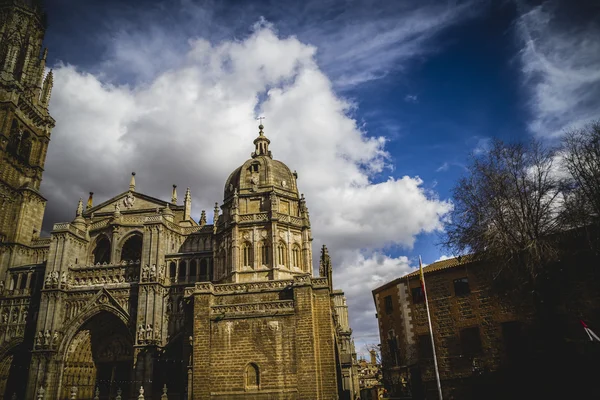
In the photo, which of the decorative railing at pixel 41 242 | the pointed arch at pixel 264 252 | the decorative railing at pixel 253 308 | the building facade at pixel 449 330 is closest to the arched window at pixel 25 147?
the decorative railing at pixel 41 242

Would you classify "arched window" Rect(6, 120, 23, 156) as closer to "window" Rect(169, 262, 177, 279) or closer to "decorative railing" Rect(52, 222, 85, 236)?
"decorative railing" Rect(52, 222, 85, 236)

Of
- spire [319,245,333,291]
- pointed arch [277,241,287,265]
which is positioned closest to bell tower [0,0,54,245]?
pointed arch [277,241,287,265]

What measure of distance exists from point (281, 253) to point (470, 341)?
46.2 feet

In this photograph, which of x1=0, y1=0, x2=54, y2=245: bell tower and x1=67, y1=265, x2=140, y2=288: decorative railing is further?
x1=0, y1=0, x2=54, y2=245: bell tower

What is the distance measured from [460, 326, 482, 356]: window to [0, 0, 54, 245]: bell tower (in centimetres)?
3798

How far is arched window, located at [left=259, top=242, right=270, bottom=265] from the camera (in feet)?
107

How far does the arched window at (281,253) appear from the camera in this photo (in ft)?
107

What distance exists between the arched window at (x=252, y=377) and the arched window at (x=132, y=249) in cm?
1893

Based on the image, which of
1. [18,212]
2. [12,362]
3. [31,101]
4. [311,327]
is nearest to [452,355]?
[311,327]

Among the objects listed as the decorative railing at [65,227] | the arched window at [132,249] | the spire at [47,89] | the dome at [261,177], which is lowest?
the arched window at [132,249]

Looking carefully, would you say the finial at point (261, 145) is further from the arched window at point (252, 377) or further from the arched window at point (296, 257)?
the arched window at point (252, 377)

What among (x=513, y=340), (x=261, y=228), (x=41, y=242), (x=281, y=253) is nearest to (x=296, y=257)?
(x=281, y=253)

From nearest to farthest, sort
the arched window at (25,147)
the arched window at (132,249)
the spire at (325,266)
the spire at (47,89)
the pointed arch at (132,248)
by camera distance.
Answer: the spire at (325,266)
the pointed arch at (132,248)
the arched window at (132,249)
the arched window at (25,147)
the spire at (47,89)

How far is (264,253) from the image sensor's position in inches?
1292
